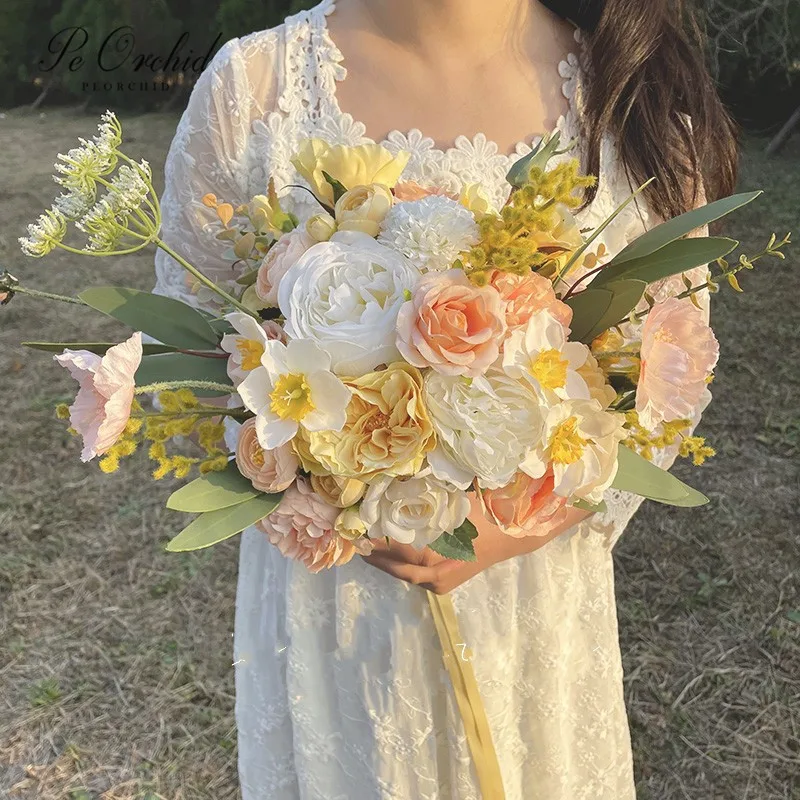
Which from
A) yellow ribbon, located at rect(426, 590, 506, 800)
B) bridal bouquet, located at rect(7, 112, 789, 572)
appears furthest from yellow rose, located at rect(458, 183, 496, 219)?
yellow ribbon, located at rect(426, 590, 506, 800)

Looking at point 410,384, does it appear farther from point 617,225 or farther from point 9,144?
point 9,144

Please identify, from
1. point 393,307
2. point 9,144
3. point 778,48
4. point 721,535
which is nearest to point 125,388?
point 393,307

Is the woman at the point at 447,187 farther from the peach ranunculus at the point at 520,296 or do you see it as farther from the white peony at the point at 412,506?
the peach ranunculus at the point at 520,296

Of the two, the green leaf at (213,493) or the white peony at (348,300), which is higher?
the white peony at (348,300)

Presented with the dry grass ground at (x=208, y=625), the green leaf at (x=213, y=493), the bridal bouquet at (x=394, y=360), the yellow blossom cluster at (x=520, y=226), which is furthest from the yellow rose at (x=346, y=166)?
the dry grass ground at (x=208, y=625)

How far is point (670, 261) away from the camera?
60cm

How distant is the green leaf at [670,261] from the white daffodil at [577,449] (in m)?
0.11

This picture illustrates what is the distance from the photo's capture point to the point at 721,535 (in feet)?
7.62

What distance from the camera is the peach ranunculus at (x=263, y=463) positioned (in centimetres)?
57

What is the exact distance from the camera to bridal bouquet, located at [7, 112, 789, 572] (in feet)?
1.75

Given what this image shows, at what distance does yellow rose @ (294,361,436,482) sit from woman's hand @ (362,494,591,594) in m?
0.24

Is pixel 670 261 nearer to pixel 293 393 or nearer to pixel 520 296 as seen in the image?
pixel 520 296

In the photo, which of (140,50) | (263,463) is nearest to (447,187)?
(263,463)

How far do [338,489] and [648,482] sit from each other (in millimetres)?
272
